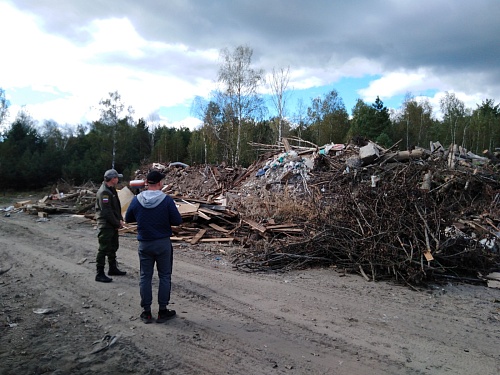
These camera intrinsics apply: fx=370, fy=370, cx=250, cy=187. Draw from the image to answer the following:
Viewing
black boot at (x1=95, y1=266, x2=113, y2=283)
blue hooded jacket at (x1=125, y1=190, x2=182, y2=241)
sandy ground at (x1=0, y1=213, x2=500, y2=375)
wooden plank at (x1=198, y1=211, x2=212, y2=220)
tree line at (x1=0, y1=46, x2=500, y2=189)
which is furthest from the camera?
tree line at (x1=0, y1=46, x2=500, y2=189)

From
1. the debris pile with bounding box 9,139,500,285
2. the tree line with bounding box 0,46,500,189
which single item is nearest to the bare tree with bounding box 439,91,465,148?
the tree line with bounding box 0,46,500,189

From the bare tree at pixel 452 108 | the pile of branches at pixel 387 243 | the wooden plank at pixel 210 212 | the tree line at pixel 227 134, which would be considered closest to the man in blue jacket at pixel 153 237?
the pile of branches at pixel 387 243

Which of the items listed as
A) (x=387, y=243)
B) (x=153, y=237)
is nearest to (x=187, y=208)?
(x=387, y=243)

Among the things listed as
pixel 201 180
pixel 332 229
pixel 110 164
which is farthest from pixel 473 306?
pixel 110 164

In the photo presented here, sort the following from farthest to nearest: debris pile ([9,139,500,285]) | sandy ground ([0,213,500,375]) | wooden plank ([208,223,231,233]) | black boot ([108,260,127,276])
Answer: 1. wooden plank ([208,223,231,233])
2. debris pile ([9,139,500,285])
3. black boot ([108,260,127,276])
4. sandy ground ([0,213,500,375])

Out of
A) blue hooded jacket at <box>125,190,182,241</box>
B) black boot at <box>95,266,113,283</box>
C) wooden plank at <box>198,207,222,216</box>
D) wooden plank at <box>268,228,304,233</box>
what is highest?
blue hooded jacket at <box>125,190,182,241</box>

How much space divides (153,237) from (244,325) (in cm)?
149

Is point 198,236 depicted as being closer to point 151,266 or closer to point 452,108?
point 151,266

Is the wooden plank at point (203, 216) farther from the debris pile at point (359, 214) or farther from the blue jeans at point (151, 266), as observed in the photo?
the blue jeans at point (151, 266)

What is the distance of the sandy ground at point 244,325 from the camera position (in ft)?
11.5

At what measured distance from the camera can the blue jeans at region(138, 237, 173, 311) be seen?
14.3 feet

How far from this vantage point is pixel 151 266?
4.42m

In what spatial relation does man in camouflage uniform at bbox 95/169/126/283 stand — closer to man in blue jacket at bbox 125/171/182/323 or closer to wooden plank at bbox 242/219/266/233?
man in blue jacket at bbox 125/171/182/323

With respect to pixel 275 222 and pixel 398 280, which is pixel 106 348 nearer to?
pixel 398 280
